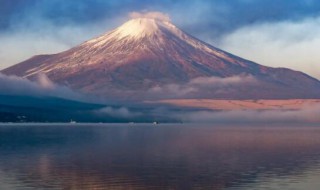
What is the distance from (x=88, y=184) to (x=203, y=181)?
790cm

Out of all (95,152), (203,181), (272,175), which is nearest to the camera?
(203,181)

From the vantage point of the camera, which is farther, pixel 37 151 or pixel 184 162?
pixel 37 151

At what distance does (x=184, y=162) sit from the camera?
185 ft

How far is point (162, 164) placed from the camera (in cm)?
5434

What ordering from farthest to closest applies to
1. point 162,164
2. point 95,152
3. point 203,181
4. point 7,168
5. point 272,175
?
point 95,152 → point 162,164 → point 7,168 → point 272,175 → point 203,181

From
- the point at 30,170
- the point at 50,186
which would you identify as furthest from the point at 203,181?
the point at 30,170

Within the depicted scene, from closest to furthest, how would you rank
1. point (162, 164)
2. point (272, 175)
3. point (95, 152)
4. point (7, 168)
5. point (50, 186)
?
point (50, 186), point (272, 175), point (7, 168), point (162, 164), point (95, 152)

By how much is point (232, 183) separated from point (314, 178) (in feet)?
23.7

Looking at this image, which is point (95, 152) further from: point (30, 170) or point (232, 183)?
point (232, 183)

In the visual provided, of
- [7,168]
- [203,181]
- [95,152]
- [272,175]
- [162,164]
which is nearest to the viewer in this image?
[203,181]

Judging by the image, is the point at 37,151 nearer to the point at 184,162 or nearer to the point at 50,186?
the point at 184,162

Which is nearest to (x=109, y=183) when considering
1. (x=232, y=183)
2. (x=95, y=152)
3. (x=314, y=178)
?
(x=232, y=183)

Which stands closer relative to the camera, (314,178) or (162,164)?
(314,178)

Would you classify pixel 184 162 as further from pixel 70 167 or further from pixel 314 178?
pixel 314 178
